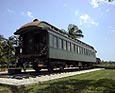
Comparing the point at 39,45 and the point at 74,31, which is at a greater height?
the point at 74,31

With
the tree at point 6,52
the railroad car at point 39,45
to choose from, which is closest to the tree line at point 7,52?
the tree at point 6,52

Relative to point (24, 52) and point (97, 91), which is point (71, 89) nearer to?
point (97, 91)

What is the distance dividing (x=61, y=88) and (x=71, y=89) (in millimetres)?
465

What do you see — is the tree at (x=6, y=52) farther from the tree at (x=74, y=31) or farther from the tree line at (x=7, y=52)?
the tree at (x=74, y=31)

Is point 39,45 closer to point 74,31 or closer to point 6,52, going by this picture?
point 6,52

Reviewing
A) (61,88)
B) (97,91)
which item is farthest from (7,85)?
(97,91)

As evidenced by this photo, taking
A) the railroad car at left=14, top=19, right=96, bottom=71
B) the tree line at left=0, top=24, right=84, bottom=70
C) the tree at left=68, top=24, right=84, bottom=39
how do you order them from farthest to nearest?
the tree at left=68, top=24, right=84, bottom=39 → the tree line at left=0, top=24, right=84, bottom=70 → the railroad car at left=14, top=19, right=96, bottom=71

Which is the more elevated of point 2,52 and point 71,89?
point 2,52

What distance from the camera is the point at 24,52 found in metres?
19.1

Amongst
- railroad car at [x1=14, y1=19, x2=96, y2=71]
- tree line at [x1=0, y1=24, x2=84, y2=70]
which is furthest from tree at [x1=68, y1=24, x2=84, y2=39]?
railroad car at [x1=14, y1=19, x2=96, y2=71]

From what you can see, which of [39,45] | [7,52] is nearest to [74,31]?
[7,52]

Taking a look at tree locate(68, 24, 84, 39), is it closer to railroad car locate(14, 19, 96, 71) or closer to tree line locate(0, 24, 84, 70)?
tree line locate(0, 24, 84, 70)


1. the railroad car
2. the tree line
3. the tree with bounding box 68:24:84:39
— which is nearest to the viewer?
the railroad car

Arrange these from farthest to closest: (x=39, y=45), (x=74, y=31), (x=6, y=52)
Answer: (x=74, y=31)
(x=6, y=52)
(x=39, y=45)
